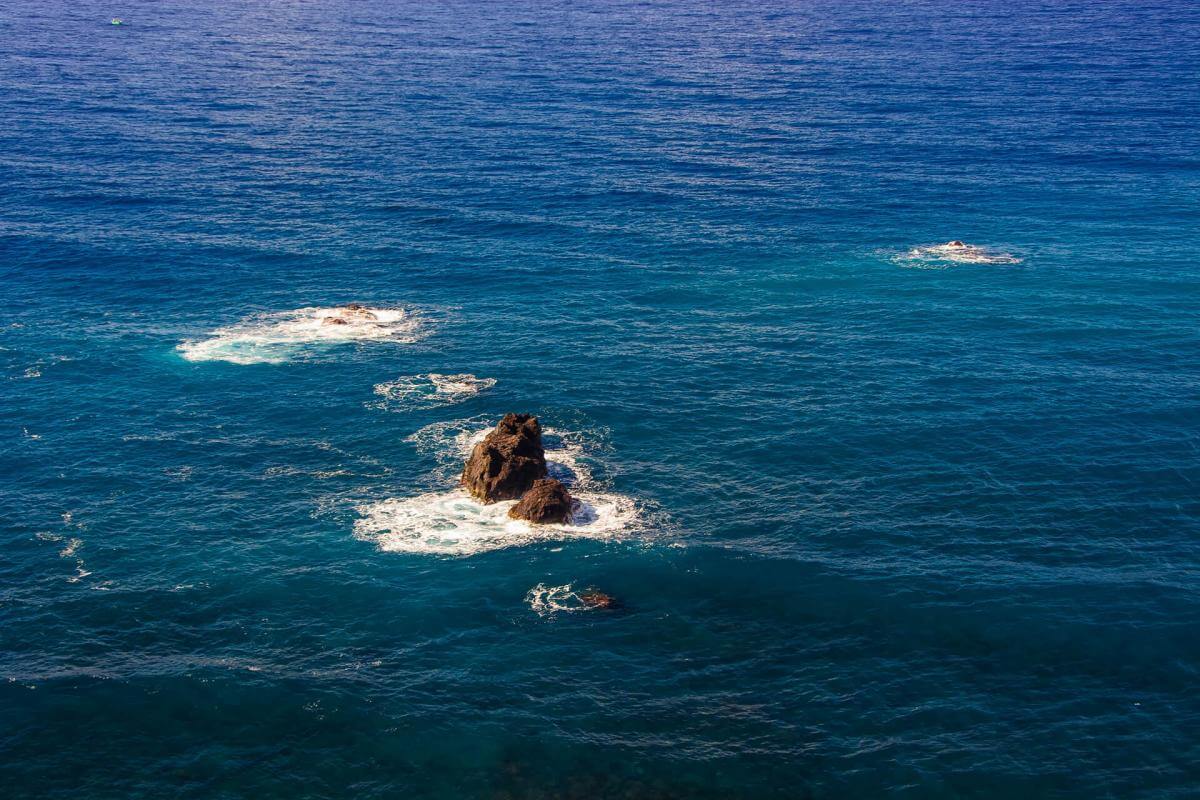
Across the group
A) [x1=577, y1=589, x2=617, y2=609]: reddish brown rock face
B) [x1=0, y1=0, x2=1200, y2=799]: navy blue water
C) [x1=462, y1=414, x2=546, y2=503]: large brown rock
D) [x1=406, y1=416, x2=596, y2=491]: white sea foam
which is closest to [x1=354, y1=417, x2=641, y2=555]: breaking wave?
[x1=406, y1=416, x2=596, y2=491]: white sea foam

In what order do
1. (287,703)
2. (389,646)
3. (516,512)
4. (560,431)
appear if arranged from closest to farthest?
(287,703), (389,646), (516,512), (560,431)

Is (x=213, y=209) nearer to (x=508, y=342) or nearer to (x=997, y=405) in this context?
(x=508, y=342)

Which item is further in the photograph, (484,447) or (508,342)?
(508,342)

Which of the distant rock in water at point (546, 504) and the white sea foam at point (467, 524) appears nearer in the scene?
the white sea foam at point (467, 524)

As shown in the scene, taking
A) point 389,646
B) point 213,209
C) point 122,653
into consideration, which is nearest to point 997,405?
point 389,646

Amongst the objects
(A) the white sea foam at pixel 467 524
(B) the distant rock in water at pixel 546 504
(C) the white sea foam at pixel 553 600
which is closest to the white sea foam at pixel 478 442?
(A) the white sea foam at pixel 467 524

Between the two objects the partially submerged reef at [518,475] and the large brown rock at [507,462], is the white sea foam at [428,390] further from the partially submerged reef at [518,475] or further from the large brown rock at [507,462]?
the large brown rock at [507,462]

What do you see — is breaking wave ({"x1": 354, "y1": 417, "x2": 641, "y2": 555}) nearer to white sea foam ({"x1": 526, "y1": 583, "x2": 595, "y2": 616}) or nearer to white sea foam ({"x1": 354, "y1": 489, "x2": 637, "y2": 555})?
white sea foam ({"x1": 354, "y1": 489, "x2": 637, "y2": 555})

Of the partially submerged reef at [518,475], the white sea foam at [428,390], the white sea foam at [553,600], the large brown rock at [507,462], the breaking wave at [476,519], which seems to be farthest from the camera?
the white sea foam at [428,390]
